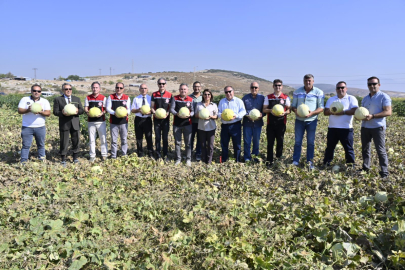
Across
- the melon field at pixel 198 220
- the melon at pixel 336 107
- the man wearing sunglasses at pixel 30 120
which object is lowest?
the melon field at pixel 198 220

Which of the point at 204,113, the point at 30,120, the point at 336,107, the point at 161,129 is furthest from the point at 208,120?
the point at 30,120

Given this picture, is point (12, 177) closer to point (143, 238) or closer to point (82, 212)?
point (82, 212)

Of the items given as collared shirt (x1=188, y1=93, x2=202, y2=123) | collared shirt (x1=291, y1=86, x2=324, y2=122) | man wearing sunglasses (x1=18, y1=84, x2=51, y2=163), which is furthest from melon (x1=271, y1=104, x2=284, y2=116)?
man wearing sunglasses (x1=18, y1=84, x2=51, y2=163)

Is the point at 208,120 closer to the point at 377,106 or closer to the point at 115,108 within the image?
the point at 115,108

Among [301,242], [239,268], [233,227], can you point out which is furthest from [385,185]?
[239,268]

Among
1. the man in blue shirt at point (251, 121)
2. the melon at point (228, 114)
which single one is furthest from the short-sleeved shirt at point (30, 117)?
the man in blue shirt at point (251, 121)

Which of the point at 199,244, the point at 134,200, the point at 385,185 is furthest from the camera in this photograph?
the point at 385,185

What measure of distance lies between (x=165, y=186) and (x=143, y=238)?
2176 millimetres

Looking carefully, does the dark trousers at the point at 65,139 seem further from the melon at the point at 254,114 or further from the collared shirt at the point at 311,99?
the collared shirt at the point at 311,99

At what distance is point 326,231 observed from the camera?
389cm

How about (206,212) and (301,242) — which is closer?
(301,242)

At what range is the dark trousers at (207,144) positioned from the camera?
8023 millimetres

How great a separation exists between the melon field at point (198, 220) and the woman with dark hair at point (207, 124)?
1.40 metres

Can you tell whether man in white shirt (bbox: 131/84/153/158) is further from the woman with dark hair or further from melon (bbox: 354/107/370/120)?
melon (bbox: 354/107/370/120)
